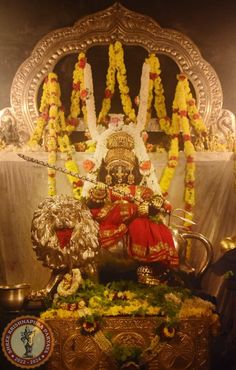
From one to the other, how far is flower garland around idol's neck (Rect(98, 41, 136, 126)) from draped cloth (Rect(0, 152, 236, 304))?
28.4 inches

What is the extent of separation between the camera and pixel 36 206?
235 inches

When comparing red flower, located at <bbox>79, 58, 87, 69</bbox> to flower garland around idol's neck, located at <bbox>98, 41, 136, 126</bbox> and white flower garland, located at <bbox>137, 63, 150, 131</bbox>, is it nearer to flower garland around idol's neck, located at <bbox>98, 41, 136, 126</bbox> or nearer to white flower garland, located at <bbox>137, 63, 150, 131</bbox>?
flower garland around idol's neck, located at <bbox>98, 41, 136, 126</bbox>

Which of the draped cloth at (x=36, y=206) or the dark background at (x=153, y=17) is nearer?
the draped cloth at (x=36, y=206)

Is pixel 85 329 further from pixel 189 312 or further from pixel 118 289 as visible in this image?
pixel 189 312

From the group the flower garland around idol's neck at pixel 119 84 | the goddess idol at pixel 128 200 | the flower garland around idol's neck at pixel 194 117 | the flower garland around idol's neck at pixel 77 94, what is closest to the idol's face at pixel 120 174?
the goddess idol at pixel 128 200

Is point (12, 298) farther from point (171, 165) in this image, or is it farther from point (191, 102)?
point (191, 102)

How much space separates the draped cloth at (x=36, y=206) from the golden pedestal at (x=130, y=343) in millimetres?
1293

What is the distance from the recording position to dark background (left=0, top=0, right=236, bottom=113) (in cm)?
632

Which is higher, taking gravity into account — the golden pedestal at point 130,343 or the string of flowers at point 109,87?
the string of flowers at point 109,87

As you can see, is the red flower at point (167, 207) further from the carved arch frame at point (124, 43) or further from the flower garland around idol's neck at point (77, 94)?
the flower garland around idol's neck at point (77, 94)

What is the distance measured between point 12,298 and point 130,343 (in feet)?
3.96

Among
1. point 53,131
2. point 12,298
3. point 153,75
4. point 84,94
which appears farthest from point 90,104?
point 12,298

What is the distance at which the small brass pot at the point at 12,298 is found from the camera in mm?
4875

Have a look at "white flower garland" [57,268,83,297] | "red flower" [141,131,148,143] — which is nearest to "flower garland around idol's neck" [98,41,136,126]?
"red flower" [141,131,148,143]
